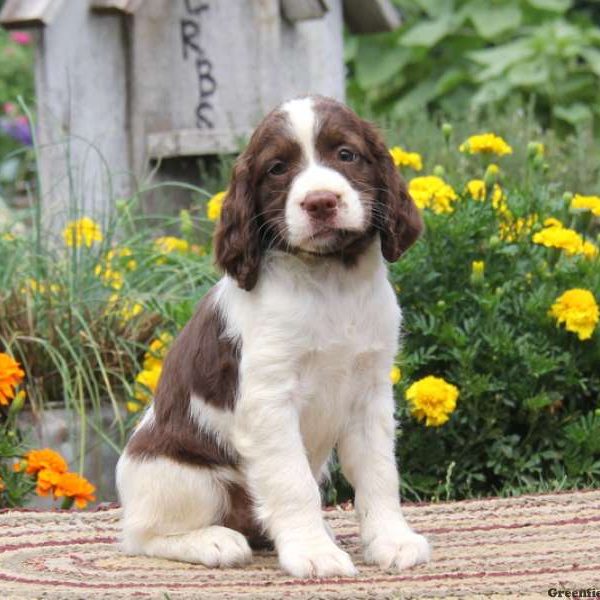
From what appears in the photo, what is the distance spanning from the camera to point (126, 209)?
6602 millimetres

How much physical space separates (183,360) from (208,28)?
454cm

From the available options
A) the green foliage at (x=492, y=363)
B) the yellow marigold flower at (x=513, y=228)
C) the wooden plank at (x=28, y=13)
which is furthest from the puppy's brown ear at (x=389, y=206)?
the wooden plank at (x=28, y=13)

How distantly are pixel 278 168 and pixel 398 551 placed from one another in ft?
3.77

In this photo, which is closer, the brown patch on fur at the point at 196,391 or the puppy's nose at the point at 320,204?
the puppy's nose at the point at 320,204

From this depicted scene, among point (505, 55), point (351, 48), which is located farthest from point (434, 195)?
point (351, 48)

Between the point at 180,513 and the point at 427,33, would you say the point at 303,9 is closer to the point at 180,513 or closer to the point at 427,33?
the point at 427,33

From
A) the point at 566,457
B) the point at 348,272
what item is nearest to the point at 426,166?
the point at 566,457

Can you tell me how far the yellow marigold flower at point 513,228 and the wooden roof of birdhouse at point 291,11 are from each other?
9.12ft

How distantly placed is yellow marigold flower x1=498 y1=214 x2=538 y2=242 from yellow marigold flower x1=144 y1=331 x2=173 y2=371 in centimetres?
148

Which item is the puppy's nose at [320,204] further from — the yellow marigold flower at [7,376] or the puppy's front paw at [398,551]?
the yellow marigold flower at [7,376]

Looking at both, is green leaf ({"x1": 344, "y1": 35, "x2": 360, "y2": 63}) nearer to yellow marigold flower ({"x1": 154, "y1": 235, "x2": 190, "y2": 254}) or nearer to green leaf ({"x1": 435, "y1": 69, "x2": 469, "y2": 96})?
green leaf ({"x1": 435, "y1": 69, "x2": 469, "y2": 96})

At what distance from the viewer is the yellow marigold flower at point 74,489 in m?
5.40

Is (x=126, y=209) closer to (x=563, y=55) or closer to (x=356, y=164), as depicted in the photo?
(x=356, y=164)

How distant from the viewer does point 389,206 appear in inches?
167
